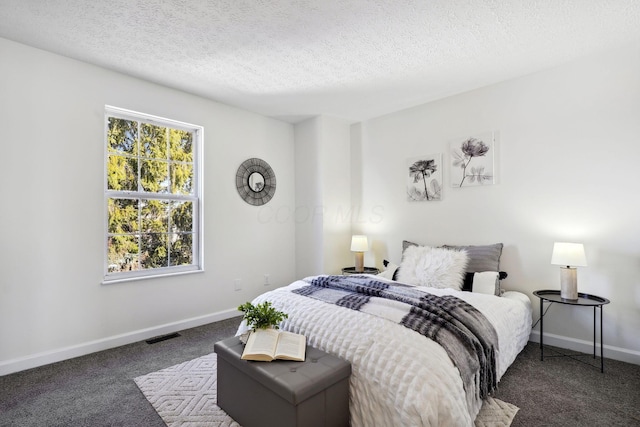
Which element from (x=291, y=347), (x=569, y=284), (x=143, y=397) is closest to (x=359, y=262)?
(x=569, y=284)

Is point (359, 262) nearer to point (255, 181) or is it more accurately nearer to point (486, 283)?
point (486, 283)

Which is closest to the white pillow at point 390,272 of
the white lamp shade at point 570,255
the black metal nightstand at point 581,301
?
the black metal nightstand at point 581,301

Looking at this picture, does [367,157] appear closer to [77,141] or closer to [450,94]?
[450,94]

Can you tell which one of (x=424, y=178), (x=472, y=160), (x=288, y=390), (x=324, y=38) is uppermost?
(x=324, y=38)

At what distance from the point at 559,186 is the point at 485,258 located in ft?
2.94

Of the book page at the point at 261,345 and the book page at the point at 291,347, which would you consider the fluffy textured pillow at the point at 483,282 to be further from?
the book page at the point at 261,345

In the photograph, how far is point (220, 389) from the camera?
198cm

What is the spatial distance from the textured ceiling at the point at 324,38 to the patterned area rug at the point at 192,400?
2.53 metres

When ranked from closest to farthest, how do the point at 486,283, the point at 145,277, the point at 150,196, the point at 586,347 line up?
the point at 586,347
the point at 486,283
the point at 145,277
the point at 150,196

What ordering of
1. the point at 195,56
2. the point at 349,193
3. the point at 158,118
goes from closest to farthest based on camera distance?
1. the point at 195,56
2. the point at 158,118
3. the point at 349,193

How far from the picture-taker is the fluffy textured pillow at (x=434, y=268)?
115 inches

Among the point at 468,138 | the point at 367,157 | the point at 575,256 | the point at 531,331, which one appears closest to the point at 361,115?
the point at 367,157

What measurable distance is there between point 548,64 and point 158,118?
147 inches

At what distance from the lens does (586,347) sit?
2.71m
